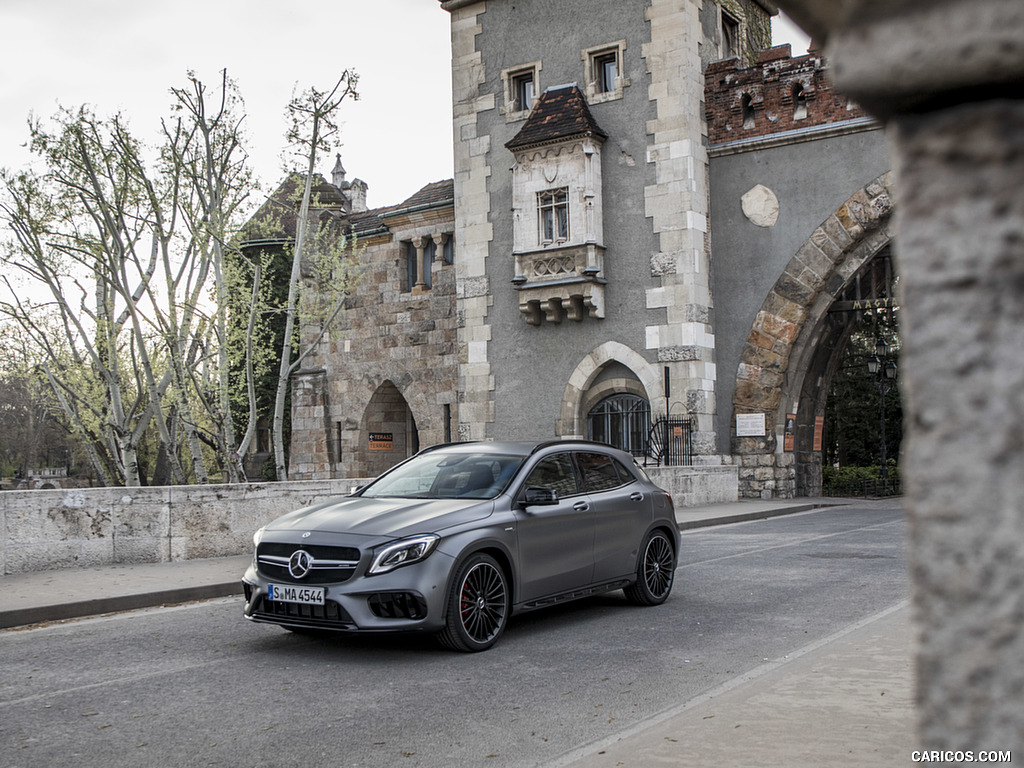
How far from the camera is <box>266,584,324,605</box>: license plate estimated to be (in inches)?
297

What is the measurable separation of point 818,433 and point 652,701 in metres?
23.3

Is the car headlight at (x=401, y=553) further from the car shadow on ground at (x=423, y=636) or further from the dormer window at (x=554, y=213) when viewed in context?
the dormer window at (x=554, y=213)

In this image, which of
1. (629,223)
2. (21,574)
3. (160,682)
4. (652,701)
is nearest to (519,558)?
(652,701)

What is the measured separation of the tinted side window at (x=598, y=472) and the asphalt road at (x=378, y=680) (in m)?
1.16

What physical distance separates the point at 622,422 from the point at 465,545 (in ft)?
65.6

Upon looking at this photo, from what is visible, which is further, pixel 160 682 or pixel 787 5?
pixel 160 682

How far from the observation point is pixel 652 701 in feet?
20.2

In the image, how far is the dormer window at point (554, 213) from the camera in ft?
89.2

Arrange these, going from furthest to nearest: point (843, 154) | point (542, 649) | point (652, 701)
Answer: point (843, 154)
point (542, 649)
point (652, 701)

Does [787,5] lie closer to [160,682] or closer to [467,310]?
[160,682]

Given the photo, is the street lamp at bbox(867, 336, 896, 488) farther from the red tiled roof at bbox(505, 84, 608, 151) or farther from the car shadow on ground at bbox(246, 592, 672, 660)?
the car shadow on ground at bbox(246, 592, 672, 660)

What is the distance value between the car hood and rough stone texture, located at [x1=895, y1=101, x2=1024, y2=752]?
6.50 metres

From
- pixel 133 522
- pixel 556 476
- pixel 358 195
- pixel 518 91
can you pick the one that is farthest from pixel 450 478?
pixel 358 195

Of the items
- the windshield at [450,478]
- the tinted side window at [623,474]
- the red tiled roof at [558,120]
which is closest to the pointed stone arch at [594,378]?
the red tiled roof at [558,120]
